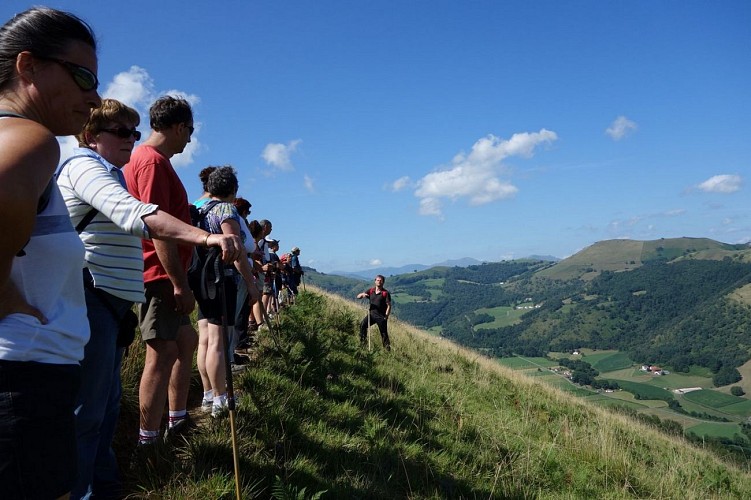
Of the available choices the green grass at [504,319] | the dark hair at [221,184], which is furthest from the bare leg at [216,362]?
the green grass at [504,319]

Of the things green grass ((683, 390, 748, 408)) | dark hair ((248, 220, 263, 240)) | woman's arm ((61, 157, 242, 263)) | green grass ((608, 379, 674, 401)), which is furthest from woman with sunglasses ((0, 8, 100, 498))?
green grass ((683, 390, 748, 408))

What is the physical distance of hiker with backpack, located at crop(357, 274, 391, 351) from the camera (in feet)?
34.8

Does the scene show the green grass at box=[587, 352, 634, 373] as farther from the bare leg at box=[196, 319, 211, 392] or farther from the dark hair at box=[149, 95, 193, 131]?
the dark hair at box=[149, 95, 193, 131]

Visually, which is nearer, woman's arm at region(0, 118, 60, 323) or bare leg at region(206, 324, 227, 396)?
woman's arm at region(0, 118, 60, 323)

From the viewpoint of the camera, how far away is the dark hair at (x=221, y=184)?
415cm

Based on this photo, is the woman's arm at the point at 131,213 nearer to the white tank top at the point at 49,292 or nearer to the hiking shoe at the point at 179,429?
the white tank top at the point at 49,292

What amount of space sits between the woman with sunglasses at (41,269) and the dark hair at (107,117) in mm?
1062

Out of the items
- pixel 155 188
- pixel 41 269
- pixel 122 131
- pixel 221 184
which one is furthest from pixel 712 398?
pixel 41 269

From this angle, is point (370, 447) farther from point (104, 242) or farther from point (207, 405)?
point (104, 242)

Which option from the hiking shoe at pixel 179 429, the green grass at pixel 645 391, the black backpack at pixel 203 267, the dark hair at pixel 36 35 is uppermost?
the dark hair at pixel 36 35

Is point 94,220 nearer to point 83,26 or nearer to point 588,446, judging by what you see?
point 83,26

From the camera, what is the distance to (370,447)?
13.3 ft

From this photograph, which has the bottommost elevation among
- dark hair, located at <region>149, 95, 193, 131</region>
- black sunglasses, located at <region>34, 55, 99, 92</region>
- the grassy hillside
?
the grassy hillside

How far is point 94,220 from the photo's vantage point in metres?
2.18
